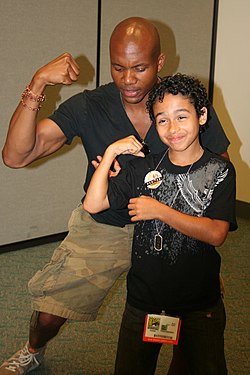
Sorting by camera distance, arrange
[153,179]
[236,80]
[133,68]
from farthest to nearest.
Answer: [236,80]
[133,68]
[153,179]

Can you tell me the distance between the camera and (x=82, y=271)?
2.24 meters

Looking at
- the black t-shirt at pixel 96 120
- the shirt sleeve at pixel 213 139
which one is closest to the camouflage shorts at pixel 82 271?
the black t-shirt at pixel 96 120

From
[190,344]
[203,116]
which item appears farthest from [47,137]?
[190,344]

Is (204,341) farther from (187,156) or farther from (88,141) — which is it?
(88,141)

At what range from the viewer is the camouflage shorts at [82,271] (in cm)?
222

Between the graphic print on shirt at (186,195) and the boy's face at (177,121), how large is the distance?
0.29 feet

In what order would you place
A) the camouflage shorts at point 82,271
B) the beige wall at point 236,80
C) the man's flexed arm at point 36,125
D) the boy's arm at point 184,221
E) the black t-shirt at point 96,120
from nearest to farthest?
the boy's arm at point 184,221 < the man's flexed arm at point 36,125 < the black t-shirt at point 96,120 < the camouflage shorts at point 82,271 < the beige wall at point 236,80

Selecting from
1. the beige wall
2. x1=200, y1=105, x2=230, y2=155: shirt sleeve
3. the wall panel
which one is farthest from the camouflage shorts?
the beige wall

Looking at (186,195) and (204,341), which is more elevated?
(186,195)

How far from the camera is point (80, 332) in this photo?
9.00ft

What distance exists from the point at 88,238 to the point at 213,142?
2.04 feet

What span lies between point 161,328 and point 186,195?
0.39 metres

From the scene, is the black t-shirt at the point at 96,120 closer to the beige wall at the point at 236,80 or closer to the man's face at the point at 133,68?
the man's face at the point at 133,68

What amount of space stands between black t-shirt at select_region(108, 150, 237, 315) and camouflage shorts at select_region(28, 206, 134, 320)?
1.66 feet
